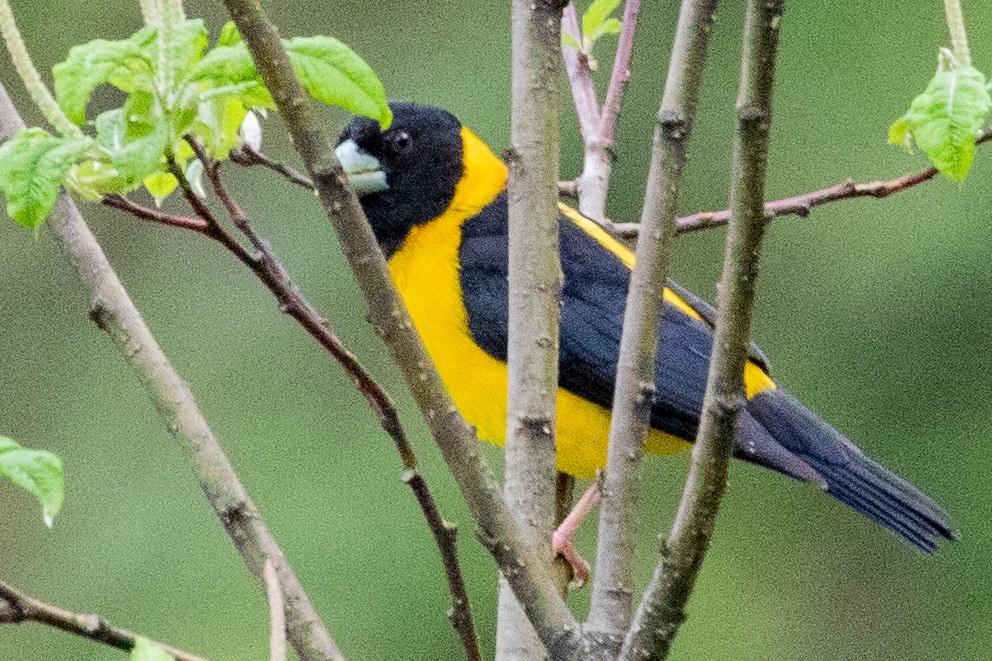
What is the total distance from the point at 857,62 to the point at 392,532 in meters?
2.30

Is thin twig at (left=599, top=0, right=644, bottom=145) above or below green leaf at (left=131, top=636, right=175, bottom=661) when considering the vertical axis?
above

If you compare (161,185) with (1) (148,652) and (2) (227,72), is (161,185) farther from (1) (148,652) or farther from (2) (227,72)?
(1) (148,652)

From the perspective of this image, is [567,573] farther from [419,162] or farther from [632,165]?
[632,165]

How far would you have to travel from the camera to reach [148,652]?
50.9 inches

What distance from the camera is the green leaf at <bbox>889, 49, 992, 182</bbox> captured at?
1.59 m

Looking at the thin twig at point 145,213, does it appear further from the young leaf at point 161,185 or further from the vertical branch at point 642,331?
the vertical branch at point 642,331

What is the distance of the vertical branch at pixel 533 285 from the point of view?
5.91ft

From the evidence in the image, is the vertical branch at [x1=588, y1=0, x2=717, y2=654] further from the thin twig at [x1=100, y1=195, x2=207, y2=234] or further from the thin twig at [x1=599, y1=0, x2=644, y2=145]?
the thin twig at [x1=599, y1=0, x2=644, y2=145]

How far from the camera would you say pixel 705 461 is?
1.46 meters

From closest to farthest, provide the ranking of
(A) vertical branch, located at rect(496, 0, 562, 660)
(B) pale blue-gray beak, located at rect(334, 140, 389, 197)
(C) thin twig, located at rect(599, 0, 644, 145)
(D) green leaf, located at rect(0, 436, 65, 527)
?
1. (D) green leaf, located at rect(0, 436, 65, 527)
2. (A) vertical branch, located at rect(496, 0, 562, 660)
3. (C) thin twig, located at rect(599, 0, 644, 145)
4. (B) pale blue-gray beak, located at rect(334, 140, 389, 197)

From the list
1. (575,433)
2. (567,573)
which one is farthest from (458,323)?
(567,573)

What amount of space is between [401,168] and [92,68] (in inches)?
74.3

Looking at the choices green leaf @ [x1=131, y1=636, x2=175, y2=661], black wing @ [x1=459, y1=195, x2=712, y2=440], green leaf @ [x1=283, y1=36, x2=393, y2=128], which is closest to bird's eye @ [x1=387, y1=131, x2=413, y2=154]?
black wing @ [x1=459, y1=195, x2=712, y2=440]

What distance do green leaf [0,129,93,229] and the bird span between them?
158 centimetres
